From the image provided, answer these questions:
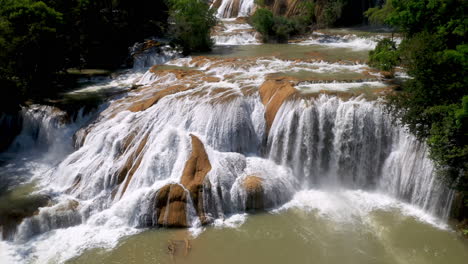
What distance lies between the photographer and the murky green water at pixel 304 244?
9.27 m

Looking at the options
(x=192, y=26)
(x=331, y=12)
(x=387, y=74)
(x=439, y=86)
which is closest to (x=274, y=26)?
(x=331, y=12)

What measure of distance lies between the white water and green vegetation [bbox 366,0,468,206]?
0.72 metres

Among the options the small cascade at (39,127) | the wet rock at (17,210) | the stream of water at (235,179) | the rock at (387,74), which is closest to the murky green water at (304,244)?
the stream of water at (235,179)

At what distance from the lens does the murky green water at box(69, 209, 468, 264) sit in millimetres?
9266

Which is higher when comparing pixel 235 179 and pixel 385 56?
pixel 385 56

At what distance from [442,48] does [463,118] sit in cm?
287

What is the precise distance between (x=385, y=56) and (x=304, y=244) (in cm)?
802

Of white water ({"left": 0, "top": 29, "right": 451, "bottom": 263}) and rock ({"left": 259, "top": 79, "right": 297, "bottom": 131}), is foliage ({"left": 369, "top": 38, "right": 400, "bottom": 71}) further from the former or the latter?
rock ({"left": 259, "top": 79, "right": 297, "bottom": 131})

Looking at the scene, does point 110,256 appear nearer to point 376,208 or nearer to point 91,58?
point 376,208

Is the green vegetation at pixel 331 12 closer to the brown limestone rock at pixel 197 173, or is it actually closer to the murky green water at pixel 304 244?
the brown limestone rock at pixel 197 173

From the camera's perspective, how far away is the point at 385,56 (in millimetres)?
13578

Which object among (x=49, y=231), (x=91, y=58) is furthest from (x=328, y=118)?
(x=91, y=58)

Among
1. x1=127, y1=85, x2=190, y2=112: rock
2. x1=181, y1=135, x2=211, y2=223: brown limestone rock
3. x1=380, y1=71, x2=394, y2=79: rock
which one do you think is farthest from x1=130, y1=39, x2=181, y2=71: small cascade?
x1=380, y1=71, x2=394, y2=79: rock

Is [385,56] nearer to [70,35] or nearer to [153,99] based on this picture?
[153,99]
